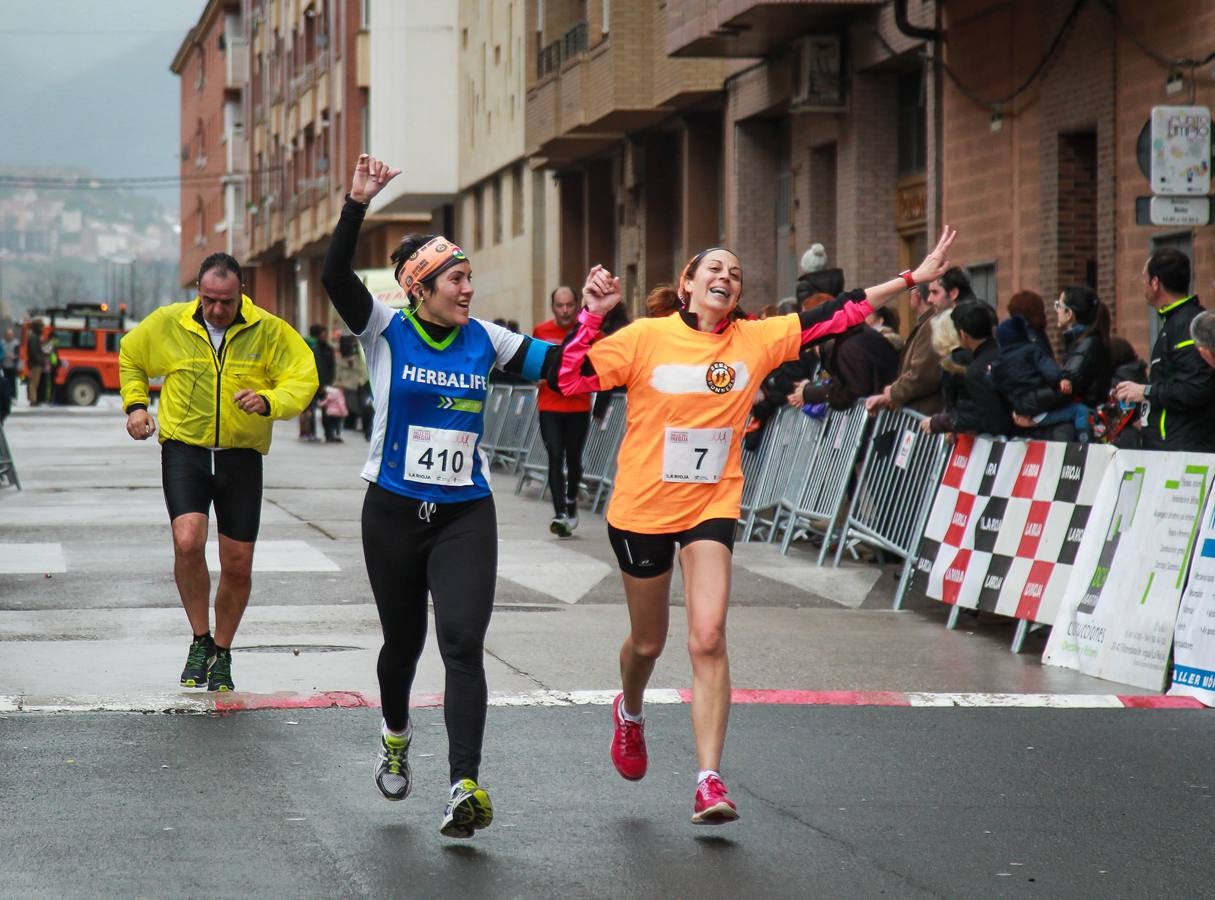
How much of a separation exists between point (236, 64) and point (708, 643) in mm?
80249

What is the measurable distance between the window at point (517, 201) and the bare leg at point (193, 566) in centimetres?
3328

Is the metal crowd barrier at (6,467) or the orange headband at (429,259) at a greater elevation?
the orange headband at (429,259)

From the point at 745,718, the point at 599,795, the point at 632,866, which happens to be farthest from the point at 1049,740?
the point at 632,866

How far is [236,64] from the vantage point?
84.1 m

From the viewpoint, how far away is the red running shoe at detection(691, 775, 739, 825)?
6.46m

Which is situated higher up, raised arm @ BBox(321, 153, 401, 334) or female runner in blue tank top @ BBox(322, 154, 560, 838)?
raised arm @ BBox(321, 153, 401, 334)

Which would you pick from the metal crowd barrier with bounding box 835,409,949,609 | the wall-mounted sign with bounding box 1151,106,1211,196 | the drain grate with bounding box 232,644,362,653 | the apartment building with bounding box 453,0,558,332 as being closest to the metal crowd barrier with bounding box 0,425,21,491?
the metal crowd barrier with bounding box 835,409,949,609

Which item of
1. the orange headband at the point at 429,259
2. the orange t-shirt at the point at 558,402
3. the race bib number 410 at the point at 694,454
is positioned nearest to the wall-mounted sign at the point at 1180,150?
the orange t-shirt at the point at 558,402

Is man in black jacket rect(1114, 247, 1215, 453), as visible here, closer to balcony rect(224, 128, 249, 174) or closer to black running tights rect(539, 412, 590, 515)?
black running tights rect(539, 412, 590, 515)

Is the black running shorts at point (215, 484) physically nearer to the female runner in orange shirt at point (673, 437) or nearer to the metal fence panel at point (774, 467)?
the female runner in orange shirt at point (673, 437)

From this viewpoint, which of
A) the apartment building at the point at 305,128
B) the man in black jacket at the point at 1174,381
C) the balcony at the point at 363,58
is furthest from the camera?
the balcony at the point at 363,58

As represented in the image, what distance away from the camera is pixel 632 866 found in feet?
20.0

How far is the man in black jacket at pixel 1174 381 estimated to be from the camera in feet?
34.7

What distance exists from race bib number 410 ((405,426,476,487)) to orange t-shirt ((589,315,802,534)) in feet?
1.94
